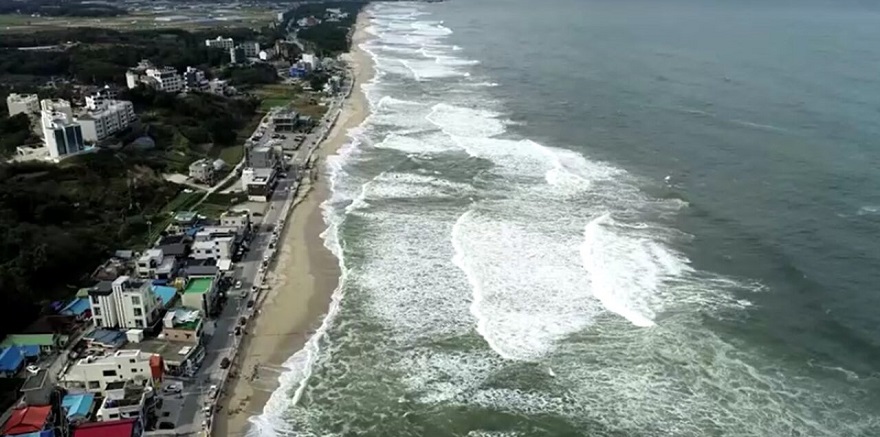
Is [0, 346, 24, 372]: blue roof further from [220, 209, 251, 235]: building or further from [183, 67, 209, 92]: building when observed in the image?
[183, 67, 209, 92]: building

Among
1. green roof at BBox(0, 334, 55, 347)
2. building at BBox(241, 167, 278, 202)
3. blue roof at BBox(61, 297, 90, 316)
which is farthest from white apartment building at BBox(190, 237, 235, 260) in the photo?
building at BBox(241, 167, 278, 202)

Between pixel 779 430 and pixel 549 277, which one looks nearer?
pixel 779 430

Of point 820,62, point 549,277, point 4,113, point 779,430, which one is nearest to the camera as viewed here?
point 779,430

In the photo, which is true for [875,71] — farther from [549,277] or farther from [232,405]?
[232,405]


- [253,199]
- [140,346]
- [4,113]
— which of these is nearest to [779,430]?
[140,346]

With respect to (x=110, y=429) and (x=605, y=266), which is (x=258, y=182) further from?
(x=110, y=429)

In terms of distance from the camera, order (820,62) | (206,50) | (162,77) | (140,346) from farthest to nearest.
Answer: (206,50) < (820,62) < (162,77) < (140,346)
